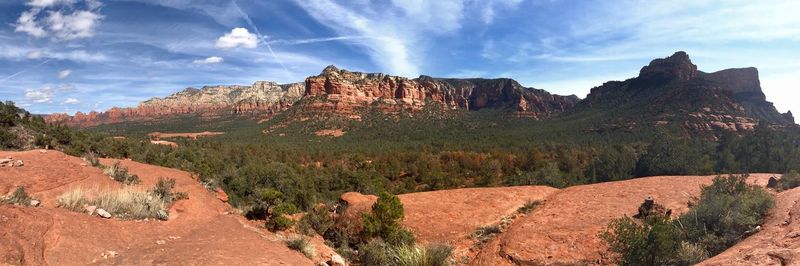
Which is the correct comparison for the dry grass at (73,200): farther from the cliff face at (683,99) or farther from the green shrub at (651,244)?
the cliff face at (683,99)

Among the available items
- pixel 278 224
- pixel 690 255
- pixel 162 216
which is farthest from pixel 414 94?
pixel 690 255

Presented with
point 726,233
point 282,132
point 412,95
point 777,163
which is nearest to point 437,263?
point 726,233

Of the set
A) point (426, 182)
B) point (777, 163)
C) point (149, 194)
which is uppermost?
point (149, 194)

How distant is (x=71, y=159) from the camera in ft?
45.0

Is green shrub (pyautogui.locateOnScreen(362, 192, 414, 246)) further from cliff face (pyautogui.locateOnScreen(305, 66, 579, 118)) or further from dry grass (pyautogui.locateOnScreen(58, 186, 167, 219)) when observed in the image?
cliff face (pyautogui.locateOnScreen(305, 66, 579, 118))

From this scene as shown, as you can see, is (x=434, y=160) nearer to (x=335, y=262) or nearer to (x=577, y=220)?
(x=577, y=220)

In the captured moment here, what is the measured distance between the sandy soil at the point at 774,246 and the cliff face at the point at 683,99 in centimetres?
8511

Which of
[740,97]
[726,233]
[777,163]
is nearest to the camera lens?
[726,233]

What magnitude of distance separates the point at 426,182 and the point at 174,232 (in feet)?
132

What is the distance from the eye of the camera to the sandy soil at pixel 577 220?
10469 millimetres

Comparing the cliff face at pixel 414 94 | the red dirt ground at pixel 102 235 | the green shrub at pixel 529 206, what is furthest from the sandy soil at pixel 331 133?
the red dirt ground at pixel 102 235

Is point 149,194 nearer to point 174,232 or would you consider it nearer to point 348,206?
point 174,232

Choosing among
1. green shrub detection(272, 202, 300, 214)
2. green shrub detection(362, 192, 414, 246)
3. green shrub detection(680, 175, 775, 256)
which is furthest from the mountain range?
green shrub detection(272, 202, 300, 214)

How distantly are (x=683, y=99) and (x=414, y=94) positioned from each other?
90.9 metres
